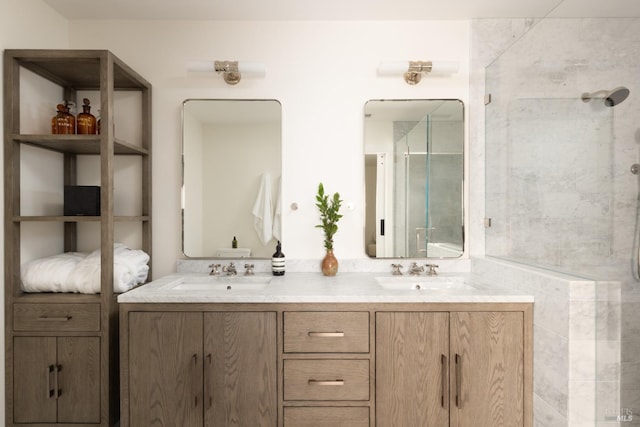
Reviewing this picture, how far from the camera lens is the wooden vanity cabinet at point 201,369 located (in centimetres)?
160

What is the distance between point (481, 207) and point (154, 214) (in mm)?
2044

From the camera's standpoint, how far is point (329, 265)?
206 cm

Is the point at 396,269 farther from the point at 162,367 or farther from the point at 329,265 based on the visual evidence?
the point at 162,367

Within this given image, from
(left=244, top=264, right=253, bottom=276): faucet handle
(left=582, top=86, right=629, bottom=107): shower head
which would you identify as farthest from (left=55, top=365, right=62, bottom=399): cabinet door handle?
(left=582, top=86, right=629, bottom=107): shower head

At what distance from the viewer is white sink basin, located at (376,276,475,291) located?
200 cm

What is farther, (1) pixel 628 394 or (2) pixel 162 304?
(2) pixel 162 304

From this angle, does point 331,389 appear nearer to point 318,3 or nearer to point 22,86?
point 318,3

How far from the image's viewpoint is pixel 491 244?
2.12m

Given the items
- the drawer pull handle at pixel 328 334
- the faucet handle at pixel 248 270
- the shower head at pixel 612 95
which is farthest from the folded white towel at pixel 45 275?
the shower head at pixel 612 95

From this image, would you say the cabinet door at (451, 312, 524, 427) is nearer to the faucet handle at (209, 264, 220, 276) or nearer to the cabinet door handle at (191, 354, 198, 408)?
the cabinet door handle at (191, 354, 198, 408)

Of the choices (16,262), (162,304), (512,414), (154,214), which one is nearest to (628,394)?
(512,414)

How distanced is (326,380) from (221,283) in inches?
31.8

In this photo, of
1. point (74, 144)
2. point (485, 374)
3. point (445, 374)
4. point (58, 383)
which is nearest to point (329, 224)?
point (445, 374)

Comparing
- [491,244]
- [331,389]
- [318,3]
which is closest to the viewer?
[331,389]
